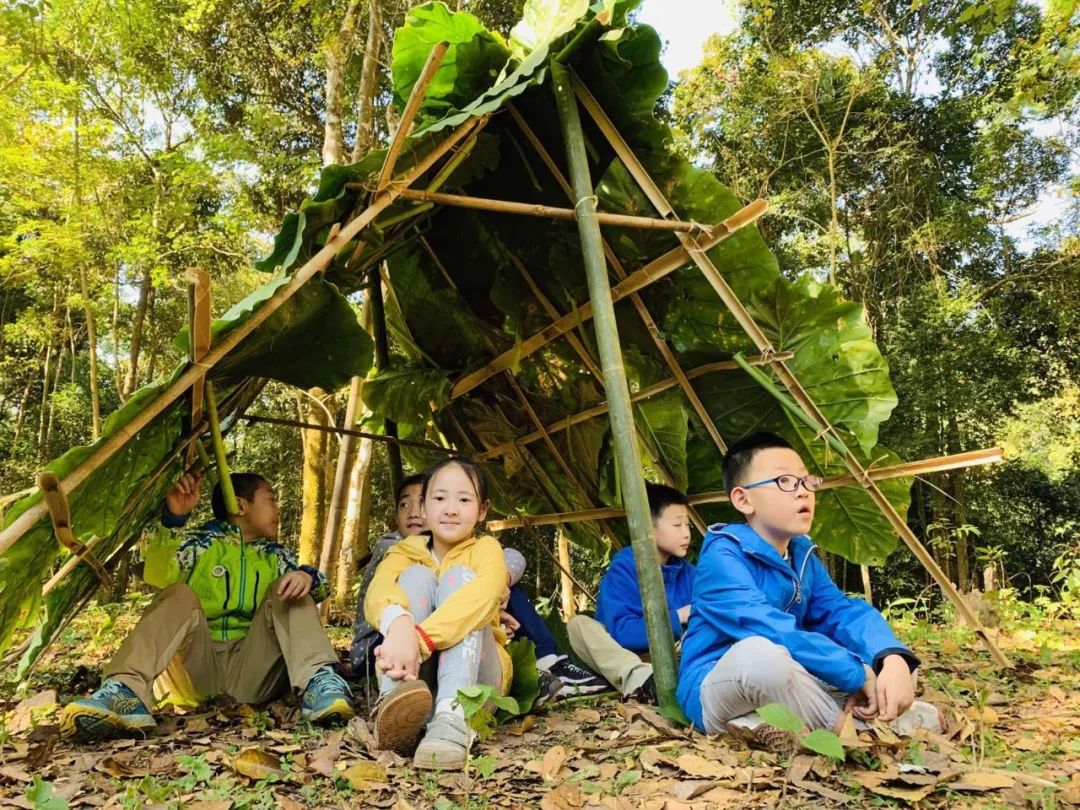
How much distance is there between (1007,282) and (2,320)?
16.9 meters

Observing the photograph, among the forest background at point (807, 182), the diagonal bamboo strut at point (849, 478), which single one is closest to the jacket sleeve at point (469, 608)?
the diagonal bamboo strut at point (849, 478)

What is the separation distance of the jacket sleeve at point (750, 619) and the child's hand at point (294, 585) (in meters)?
1.41

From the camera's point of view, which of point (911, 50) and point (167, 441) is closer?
point (167, 441)

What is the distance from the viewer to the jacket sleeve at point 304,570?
288cm

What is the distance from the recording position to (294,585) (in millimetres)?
2729

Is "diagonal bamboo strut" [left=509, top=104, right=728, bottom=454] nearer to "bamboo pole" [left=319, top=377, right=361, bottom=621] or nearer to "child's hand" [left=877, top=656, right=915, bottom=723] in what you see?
"child's hand" [left=877, top=656, right=915, bottom=723]

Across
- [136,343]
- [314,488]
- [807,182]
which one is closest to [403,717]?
[314,488]

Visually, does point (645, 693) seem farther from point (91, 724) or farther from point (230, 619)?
point (91, 724)

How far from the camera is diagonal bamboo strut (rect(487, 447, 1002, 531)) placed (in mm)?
2652

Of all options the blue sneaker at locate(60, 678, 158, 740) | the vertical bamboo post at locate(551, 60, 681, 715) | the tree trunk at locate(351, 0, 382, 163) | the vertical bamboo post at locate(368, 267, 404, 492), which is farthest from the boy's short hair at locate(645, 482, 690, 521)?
the tree trunk at locate(351, 0, 382, 163)

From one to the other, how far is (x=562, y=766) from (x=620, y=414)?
3.66 ft

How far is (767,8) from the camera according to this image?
11.2 m

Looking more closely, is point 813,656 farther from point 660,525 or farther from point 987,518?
point 987,518

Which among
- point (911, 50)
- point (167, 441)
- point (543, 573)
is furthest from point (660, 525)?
point (543, 573)
